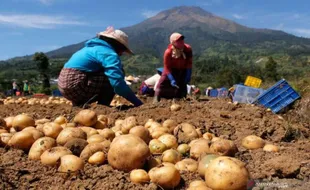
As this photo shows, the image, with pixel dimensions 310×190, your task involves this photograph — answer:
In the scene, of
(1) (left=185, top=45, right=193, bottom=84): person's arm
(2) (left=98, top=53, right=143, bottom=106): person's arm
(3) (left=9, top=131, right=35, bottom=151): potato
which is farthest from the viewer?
(1) (left=185, top=45, right=193, bottom=84): person's arm

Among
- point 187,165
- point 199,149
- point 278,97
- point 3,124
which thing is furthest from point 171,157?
point 278,97

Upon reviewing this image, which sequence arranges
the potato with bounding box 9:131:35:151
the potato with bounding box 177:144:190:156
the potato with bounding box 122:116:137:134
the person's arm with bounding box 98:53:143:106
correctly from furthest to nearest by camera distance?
the person's arm with bounding box 98:53:143:106, the potato with bounding box 122:116:137:134, the potato with bounding box 177:144:190:156, the potato with bounding box 9:131:35:151

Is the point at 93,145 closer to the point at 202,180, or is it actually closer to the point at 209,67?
the point at 202,180

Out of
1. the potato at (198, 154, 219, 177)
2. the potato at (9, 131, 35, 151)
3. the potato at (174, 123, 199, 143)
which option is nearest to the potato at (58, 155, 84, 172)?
the potato at (9, 131, 35, 151)

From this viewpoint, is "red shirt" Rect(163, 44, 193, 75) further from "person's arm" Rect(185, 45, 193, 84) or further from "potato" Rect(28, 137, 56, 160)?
"potato" Rect(28, 137, 56, 160)

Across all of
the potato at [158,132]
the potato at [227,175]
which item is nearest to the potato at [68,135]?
the potato at [158,132]

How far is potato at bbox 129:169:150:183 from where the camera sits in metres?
2.39

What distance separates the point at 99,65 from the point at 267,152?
3.33 meters

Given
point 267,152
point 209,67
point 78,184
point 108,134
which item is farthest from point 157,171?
point 209,67

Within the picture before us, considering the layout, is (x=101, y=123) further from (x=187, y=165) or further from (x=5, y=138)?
(x=187, y=165)

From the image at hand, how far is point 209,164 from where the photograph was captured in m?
2.40

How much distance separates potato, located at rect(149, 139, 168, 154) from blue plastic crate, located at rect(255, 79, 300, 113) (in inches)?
213

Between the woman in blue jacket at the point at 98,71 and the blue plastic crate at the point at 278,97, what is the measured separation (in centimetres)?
357

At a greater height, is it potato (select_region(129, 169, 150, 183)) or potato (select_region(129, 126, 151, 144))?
potato (select_region(129, 126, 151, 144))
